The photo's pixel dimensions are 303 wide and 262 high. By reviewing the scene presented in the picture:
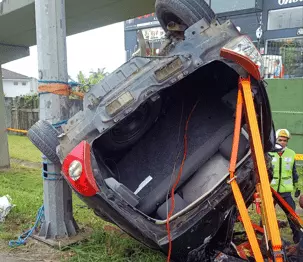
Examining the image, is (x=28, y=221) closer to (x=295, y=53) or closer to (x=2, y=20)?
(x=2, y=20)

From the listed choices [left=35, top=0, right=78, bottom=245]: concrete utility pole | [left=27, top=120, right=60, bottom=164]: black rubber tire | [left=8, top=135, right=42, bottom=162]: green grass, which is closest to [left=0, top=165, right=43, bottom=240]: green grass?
[left=35, top=0, right=78, bottom=245]: concrete utility pole

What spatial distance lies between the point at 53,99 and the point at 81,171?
4.82ft

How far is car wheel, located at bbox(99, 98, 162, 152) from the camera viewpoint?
3.93 m

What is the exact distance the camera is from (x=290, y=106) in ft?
31.7

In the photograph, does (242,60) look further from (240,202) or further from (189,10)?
(240,202)

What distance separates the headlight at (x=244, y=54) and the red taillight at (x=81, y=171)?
127 centimetres

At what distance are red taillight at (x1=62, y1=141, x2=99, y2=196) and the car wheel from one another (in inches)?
33.1

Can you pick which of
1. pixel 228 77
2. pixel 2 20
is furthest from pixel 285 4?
pixel 228 77

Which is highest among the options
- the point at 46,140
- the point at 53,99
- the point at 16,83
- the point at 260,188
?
the point at 16,83

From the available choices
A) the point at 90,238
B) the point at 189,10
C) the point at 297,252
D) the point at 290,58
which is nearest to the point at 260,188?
the point at 297,252

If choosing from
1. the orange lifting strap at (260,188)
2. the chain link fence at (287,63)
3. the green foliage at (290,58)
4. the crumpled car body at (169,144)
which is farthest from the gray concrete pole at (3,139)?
the green foliage at (290,58)

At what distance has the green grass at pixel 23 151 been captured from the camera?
11898 mm

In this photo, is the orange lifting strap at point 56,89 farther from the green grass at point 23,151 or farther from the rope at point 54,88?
the green grass at point 23,151

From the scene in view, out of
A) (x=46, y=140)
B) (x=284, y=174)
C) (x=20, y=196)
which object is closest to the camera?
(x=46, y=140)
